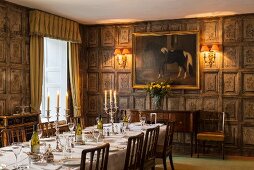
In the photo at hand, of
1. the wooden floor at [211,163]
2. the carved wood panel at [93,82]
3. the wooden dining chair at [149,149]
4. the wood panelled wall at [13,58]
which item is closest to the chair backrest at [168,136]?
the wooden dining chair at [149,149]

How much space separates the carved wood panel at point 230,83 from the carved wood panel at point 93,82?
10.2 ft

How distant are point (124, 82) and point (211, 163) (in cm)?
299

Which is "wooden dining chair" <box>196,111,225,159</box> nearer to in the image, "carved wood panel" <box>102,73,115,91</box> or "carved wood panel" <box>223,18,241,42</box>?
"carved wood panel" <box>223,18,241,42</box>

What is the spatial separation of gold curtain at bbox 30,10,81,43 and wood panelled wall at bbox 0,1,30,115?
0.16 metres

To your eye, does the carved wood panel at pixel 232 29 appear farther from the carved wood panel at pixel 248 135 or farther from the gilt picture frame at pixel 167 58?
the carved wood panel at pixel 248 135

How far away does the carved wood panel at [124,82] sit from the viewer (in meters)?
9.16

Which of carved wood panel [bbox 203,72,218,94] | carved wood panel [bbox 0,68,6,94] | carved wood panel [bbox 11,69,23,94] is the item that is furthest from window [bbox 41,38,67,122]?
carved wood panel [bbox 203,72,218,94]

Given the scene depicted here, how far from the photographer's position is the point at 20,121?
21.7ft

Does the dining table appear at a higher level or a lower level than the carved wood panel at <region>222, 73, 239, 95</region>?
lower

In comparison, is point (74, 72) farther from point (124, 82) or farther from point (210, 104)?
point (210, 104)

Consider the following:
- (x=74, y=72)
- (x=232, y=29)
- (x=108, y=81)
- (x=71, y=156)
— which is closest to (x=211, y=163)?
(x=232, y=29)

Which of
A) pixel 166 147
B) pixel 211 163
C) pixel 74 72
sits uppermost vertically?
pixel 74 72

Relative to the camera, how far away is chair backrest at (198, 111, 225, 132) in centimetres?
832

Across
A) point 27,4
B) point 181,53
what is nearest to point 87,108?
point 181,53
